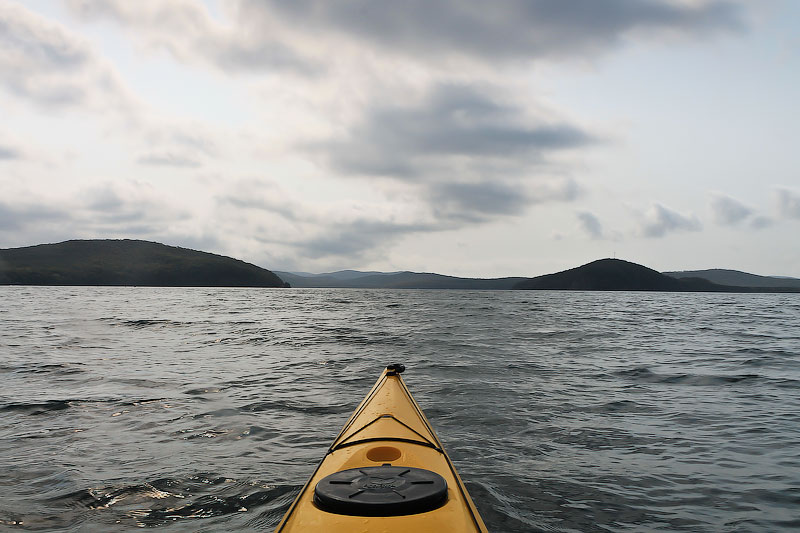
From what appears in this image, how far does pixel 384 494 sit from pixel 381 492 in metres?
0.06

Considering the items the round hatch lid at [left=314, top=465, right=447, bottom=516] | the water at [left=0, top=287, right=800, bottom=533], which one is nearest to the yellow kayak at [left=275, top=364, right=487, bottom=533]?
the round hatch lid at [left=314, top=465, right=447, bottom=516]

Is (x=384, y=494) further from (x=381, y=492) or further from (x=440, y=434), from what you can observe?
(x=440, y=434)

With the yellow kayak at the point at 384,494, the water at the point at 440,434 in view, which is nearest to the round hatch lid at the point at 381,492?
the yellow kayak at the point at 384,494

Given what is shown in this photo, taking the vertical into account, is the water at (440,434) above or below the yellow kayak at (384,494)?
below

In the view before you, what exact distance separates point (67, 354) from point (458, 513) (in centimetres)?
2013

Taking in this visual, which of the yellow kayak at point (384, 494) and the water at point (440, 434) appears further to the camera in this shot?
the water at point (440, 434)

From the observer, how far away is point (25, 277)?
191 m

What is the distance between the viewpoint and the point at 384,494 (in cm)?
355

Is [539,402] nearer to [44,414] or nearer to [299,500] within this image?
[299,500]

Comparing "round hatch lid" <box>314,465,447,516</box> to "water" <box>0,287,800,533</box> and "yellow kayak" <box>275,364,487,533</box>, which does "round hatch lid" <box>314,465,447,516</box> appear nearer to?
"yellow kayak" <box>275,364,487,533</box>

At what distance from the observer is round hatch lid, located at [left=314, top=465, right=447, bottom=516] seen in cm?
339

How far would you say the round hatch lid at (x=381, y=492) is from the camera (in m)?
3.39

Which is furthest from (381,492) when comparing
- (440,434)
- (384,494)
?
(440,434)

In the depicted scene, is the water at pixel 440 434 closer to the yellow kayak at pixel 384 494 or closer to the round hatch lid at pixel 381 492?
the yellow kayak at pixel 384 494
